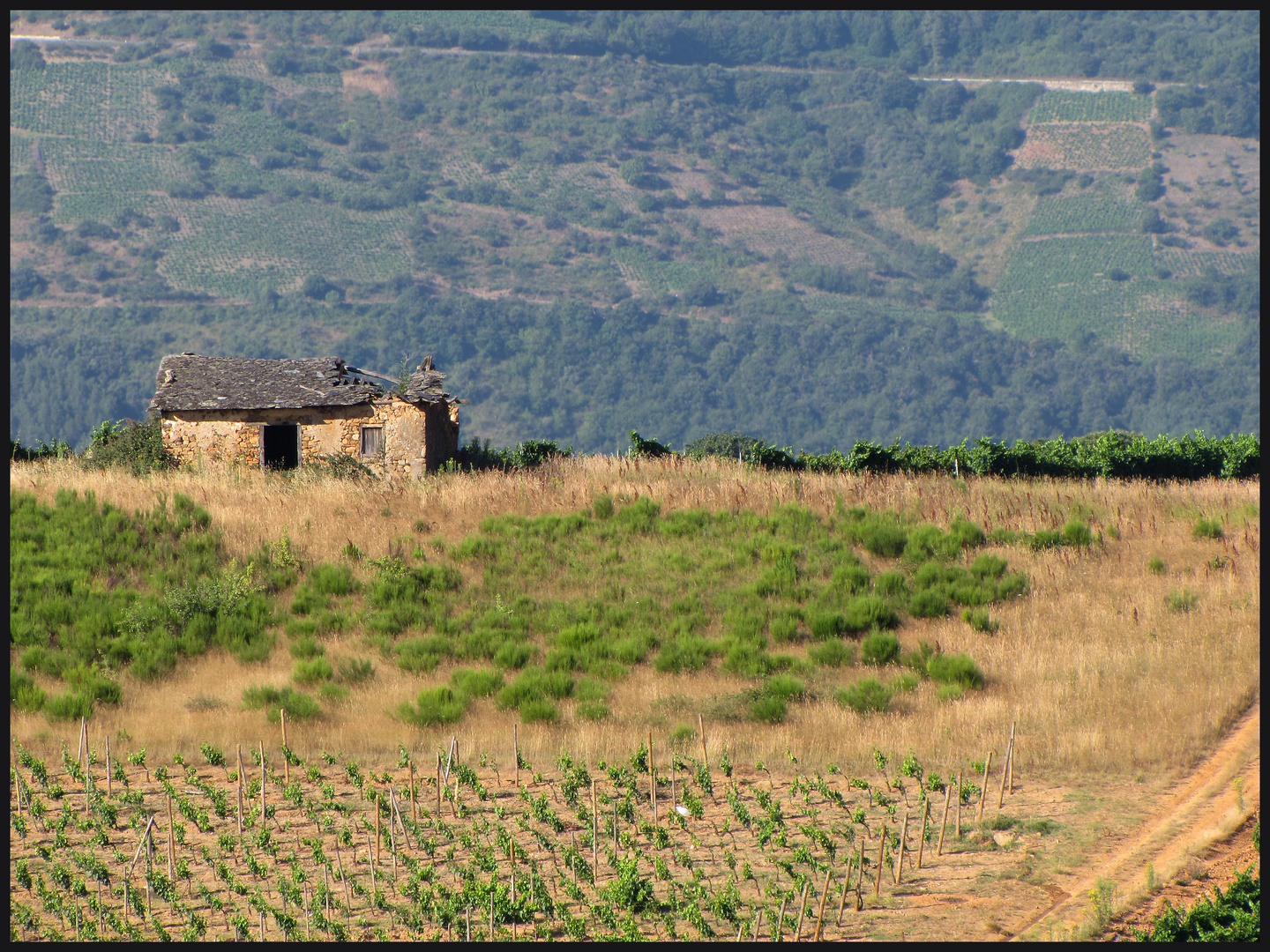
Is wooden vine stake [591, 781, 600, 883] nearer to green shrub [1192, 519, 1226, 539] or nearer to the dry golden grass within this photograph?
the dry golden grass

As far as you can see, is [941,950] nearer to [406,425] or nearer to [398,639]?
[398,639]

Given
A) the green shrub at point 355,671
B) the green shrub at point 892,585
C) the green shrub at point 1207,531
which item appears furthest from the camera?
the green shrub at point 1207,531

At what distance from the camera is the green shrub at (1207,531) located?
27844 mm

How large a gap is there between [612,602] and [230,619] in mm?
6813

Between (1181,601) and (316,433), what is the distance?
71.0 feet

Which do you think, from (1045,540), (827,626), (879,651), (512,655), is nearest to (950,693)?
(879,651)

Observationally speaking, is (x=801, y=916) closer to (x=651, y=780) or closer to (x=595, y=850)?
(x=595, y=850)

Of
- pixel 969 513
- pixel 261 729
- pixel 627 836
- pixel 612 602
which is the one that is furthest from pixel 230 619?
pixel 969 513

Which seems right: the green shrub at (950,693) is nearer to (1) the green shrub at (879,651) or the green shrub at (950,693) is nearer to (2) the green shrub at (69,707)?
(1) the green shrub at (879,651)

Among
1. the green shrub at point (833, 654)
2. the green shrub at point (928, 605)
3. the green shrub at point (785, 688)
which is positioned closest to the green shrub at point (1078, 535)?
the green shrub at point (928, 605)

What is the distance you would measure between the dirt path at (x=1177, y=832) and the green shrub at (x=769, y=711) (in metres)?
5.77

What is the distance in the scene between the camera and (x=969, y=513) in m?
29.5

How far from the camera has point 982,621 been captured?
2472cm

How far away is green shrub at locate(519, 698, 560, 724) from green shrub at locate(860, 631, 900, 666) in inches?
217
